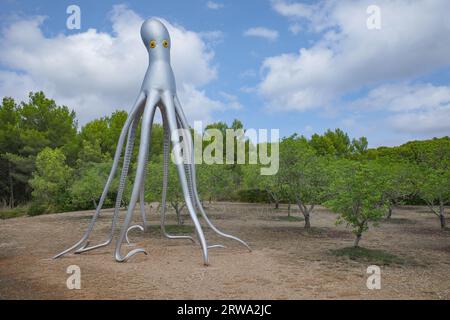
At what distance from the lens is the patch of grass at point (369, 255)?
10.2 metres

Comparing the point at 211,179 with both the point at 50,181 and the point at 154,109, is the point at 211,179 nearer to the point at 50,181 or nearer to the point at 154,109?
the point at 154,109

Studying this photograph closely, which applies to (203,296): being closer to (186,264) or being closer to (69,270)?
(186,264)

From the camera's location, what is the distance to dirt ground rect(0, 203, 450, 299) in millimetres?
7125

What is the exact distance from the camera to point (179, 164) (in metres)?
9.22

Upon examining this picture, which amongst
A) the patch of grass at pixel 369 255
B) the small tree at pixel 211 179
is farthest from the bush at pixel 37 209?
the patch of grass at pixel 369 255

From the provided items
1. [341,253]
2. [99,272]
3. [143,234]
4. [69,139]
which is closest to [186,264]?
[99,272]

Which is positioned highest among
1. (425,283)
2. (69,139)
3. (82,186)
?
(69,139)

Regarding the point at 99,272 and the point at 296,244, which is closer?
the point at 99,272

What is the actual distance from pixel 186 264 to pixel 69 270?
2.70 meters

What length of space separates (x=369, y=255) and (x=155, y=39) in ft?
27.8

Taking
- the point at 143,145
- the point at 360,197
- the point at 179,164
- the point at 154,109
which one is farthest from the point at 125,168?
the point at 360,197

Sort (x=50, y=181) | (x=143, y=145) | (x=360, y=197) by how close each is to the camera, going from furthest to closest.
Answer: (x=50, y=181)
(x=360, y=197)
(x=143, y=145)

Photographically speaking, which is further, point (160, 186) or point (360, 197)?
point (160, 186)

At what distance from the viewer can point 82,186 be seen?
21578 millimetres
